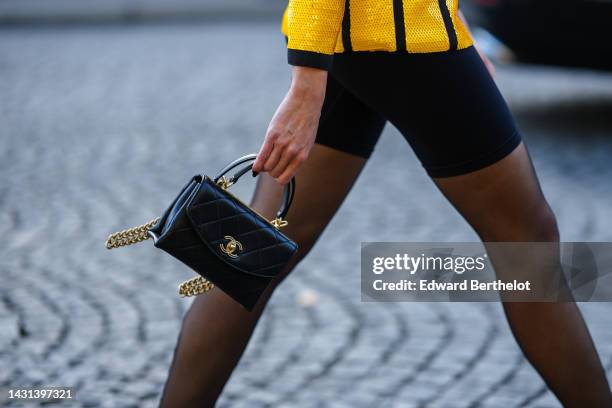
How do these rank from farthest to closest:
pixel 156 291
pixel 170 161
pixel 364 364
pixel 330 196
→ pixel 170 161
pixel 156 291
pixel 364 364
pixel 330 196

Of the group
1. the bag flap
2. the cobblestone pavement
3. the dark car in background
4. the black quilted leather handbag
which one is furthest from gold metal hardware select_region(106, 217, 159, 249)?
the dark car in background

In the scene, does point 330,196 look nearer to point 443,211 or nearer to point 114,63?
point 443,211

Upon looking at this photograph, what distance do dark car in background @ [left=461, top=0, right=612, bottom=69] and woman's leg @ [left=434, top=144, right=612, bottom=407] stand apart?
5.24 m

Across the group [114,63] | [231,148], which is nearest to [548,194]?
[231,148]

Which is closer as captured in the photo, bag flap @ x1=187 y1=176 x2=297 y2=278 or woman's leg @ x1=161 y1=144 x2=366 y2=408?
bag flap @ x1=187 y1=176 x2=297 y2=278

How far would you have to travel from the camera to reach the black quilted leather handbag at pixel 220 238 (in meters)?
2.09

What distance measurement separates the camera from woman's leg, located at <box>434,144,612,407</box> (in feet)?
7.16

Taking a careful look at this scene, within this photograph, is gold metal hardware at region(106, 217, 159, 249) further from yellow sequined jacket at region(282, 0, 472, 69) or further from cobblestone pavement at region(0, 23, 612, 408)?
cobblestone pavement at region(0, 23, 612, 408)

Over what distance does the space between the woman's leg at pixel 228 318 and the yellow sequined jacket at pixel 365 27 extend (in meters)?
0.42

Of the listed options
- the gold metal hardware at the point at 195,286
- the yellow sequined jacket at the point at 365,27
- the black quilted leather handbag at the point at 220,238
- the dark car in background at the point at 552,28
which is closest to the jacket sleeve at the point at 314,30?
the yellow sequined jacket at the point at 365,27

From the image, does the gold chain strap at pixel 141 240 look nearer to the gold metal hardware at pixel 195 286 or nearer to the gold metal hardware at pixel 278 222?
the gold metal hardware at pixel 195 286

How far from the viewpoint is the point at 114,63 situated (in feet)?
37.6

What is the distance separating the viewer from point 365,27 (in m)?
2.01

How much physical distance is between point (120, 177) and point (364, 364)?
3.17 m
